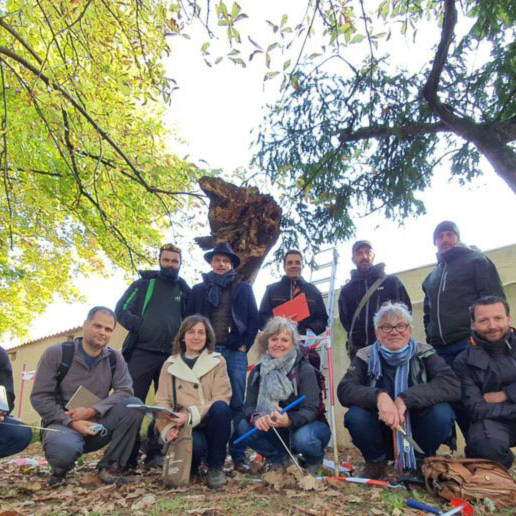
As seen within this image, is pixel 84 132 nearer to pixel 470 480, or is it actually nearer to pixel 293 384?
pixel 293 384

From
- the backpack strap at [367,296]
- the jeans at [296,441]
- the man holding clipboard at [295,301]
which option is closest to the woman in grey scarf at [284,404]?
the jeans at [296,441]

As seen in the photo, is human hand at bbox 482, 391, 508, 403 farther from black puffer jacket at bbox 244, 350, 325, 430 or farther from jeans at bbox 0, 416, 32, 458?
jeans at bbox 0, 416, 32, 458

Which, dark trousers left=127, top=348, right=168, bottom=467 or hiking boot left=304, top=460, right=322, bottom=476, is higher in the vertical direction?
dark trousers left=127, top=348, right=168, bottom=467

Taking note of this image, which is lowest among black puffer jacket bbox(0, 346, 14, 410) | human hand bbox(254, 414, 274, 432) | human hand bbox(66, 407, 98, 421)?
human hand bbox(254, 414, 274, 432)

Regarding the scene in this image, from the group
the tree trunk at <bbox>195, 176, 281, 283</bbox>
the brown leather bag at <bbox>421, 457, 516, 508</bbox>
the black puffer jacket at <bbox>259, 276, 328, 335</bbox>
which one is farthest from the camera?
the tree trunk at <bbox>195, 176, 281, 283</bbox>

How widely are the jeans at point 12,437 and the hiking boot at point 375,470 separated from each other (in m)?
2.80

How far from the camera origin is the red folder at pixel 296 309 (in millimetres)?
4812

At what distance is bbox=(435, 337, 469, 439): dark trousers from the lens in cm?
360

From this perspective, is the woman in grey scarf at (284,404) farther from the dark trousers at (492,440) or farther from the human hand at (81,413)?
the human hand at (81,413)

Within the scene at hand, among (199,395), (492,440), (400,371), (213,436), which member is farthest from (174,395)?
(492,440)

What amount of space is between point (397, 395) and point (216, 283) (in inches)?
85.7

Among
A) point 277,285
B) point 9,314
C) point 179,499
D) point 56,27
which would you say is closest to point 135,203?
point 56,27

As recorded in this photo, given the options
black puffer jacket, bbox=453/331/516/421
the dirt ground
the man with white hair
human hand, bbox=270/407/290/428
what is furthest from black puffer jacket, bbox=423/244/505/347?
human hand, bbox=270/407/290/428

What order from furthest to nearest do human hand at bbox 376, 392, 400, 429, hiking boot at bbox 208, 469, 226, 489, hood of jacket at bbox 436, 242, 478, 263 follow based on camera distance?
hood of jacket at bbox 436, 242, 478, 263 → hiking boot at bbox 208, 469, 226, 489 → human hand at bbox 376, 392, 400, 429
